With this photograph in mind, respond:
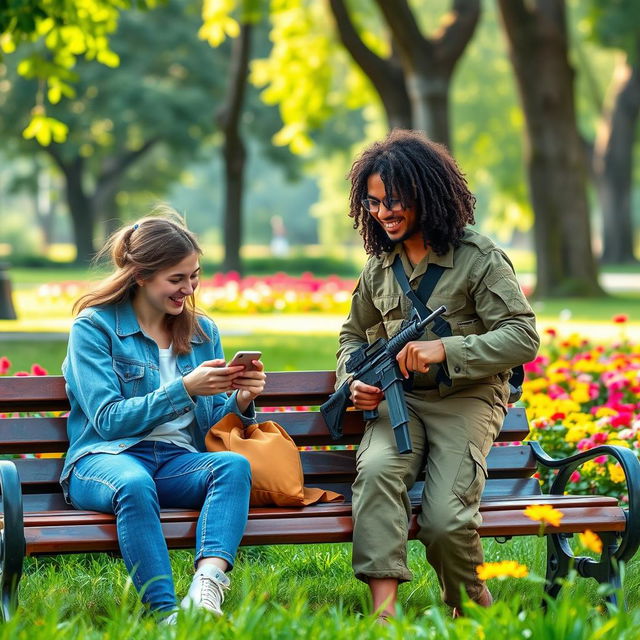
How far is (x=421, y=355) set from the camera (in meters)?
3.92

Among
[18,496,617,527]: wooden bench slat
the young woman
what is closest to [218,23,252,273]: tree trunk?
the young woman

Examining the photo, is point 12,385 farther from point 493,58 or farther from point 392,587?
point 493,58

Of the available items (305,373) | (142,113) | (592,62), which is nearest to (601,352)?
(305,373)

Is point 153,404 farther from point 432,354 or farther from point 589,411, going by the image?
point 589,411

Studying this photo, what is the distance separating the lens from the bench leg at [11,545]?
3408 millimetres

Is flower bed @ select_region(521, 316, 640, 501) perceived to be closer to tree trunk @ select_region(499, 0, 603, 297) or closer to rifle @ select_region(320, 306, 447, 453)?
rifle @ select_region(320, 306, 447, 453)

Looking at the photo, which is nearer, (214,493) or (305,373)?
(214,493)

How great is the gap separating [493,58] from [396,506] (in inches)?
1614

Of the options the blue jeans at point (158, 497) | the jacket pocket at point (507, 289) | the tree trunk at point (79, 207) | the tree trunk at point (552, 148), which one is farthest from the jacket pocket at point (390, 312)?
the tree trunk at point (79, 207)

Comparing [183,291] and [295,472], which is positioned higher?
[183,291]

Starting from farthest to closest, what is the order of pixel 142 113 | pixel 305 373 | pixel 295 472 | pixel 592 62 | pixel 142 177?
pixel 142 177, pixel 592 62, pixel 142 113, pixel 305 373, pixel 295 472

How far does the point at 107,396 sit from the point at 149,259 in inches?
18.7

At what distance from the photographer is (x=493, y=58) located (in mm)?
43250

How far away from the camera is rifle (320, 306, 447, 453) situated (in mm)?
3961
